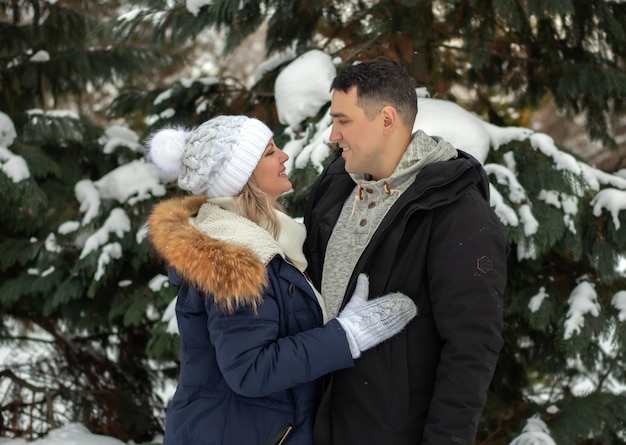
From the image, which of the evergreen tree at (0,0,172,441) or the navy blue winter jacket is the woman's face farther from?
the evergreen tree at (0,0,172,441)

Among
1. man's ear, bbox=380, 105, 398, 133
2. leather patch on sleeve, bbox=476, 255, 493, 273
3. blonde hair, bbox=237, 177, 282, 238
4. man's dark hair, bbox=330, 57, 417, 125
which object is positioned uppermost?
→ man's dark hair, bbox=330, 57, 417, 125

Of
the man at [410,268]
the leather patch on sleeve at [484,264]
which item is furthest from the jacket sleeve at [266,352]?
the leather patch on sleeve at [484,264]

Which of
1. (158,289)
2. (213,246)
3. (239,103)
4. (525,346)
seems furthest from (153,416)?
(213,246)

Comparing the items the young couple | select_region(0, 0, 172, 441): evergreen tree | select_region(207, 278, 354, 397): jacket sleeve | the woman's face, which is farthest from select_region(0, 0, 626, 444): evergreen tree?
select_region(207, 278, 354, 397): jacket sleeve

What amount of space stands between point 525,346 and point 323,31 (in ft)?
7.95

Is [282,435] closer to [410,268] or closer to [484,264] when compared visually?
[410,268]

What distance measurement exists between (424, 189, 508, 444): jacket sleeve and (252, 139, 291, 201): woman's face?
0.61 meters

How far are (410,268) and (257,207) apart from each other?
1.86 feet

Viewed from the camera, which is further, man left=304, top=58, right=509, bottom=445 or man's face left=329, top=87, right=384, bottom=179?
man's face left=329, top=87, right=384, bottom=179

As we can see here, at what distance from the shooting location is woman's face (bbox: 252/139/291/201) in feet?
7.94

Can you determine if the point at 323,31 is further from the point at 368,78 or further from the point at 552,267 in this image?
the point at 368,78

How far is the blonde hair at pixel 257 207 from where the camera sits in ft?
7.81

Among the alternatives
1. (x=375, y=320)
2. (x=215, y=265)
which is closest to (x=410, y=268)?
(x=375, y=320)

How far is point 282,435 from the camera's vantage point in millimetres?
2236
